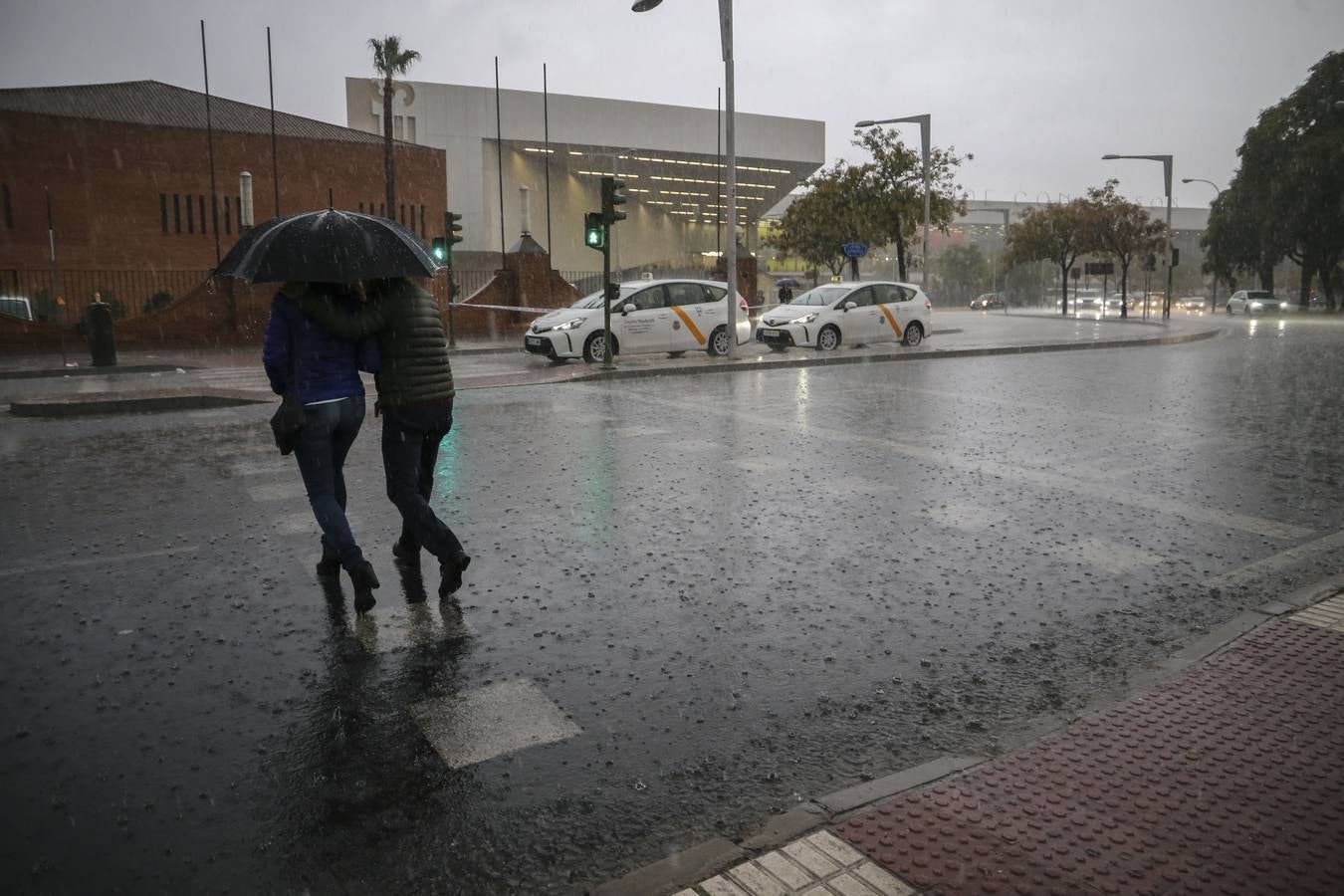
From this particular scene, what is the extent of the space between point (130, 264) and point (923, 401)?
33.1 m

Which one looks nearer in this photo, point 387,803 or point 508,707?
point 387,803

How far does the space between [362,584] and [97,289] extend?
28.8 m

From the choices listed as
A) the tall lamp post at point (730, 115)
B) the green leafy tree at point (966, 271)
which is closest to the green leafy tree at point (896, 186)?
the tall lamp post at point (730, 115)

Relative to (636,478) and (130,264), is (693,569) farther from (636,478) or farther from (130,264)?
(130,264)

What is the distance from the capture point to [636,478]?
817 centimetres

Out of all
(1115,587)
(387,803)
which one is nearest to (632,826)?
(387,803)

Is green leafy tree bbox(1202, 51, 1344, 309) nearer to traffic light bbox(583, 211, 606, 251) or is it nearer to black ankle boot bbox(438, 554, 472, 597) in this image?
traffic light bbox(583, 211, 606, 251)

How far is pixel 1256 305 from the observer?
54188mm

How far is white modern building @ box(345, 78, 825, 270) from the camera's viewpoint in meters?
50.0

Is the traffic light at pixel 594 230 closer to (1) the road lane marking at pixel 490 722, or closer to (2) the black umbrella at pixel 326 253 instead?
(2) the black umbrella at pixel 326 253

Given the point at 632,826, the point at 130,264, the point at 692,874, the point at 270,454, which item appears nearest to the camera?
the point at 692,874

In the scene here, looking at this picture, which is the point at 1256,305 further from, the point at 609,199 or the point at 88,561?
the point at 88,561

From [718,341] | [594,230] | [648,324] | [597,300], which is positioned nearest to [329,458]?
[594,230]

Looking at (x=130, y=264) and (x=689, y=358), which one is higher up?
(x=130, y=264)
